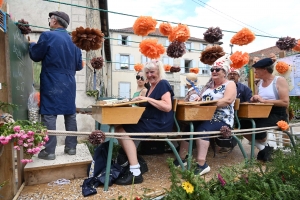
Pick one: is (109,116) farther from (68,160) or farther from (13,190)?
(13,190)

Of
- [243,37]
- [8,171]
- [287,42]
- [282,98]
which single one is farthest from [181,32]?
[8,171]

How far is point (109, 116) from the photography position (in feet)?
6.98

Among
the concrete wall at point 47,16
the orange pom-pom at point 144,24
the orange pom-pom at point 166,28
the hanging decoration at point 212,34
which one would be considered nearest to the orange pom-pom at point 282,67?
the hanging decoration at point 212,34

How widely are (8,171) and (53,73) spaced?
1.13 metres

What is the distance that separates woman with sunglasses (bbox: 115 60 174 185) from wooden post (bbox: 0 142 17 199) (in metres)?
0.88

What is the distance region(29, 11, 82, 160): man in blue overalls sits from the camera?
2.58 m

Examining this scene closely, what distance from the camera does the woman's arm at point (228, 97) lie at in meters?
2.65

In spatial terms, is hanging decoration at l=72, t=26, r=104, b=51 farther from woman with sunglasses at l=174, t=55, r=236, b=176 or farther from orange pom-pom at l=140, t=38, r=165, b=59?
woman with sunglasses at l=174, t=55, r=236, b=176

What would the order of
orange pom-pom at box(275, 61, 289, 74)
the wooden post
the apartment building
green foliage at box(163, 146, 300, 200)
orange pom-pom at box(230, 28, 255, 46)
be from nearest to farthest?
green foliage at box(163, 146, 300, 200), the wooden post, orange pom-pom at box(230, 28, 255, 46), orange pom-pom at box(275, 61, 289, 74), the apartment building

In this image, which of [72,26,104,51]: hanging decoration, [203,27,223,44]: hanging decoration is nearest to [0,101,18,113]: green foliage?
[72,26,104,51]: hanging decoration

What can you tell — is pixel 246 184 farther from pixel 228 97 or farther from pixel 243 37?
pixel 243 37

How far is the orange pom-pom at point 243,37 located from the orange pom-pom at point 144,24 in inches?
50.6

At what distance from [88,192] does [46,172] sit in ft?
1.94

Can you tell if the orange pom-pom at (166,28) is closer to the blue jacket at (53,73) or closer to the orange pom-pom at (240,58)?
the orange pom-pom at (240,58)
